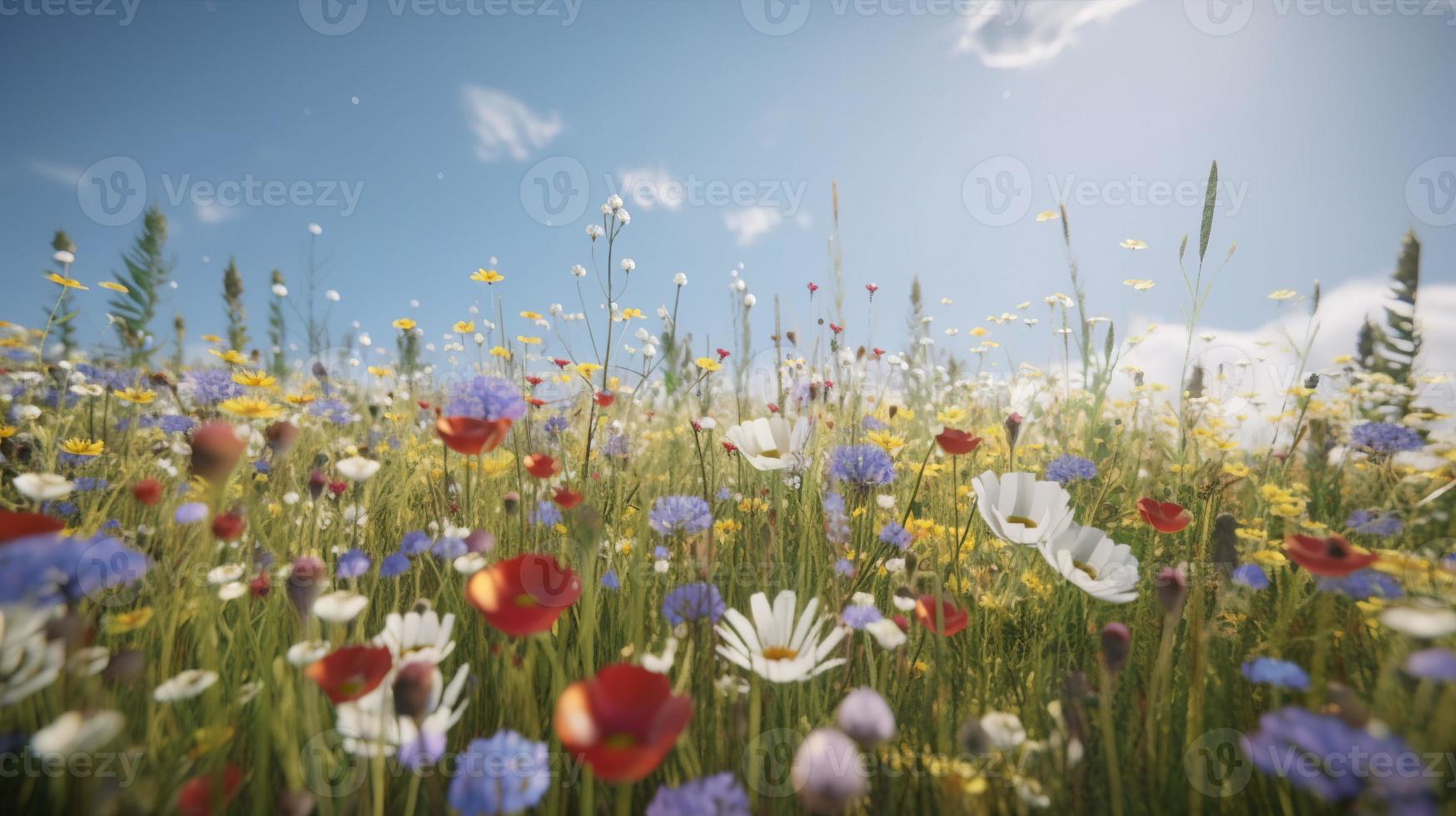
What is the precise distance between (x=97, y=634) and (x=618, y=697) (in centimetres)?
102

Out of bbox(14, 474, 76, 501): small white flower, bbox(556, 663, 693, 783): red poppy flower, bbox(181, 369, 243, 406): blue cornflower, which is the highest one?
bbox(181, 369, 243, 406): blue cornflower

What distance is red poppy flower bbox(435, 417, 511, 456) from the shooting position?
760 mm

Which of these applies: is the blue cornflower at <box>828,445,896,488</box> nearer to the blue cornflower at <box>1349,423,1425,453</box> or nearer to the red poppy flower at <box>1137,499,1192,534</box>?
the red poppy flower at <box>1137,499,1192,534</box>

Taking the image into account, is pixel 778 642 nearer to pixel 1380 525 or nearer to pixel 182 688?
pixel 182 688

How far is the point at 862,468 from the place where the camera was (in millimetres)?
1577

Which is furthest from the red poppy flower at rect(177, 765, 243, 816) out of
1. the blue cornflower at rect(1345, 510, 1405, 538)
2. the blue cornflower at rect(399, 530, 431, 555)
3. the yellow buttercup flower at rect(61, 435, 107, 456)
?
the blue cornflower at rect(1345, 510, 1405, 538)

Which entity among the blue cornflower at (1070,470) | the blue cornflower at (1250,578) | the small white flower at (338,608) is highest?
the small white flower at (338,608)

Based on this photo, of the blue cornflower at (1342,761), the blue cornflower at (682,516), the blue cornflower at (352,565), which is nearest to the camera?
the blue cornflower at (1342,761)

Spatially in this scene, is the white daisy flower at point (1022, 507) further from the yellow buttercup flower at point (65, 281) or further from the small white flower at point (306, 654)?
the yellow buttercup flower at point (65, 281)

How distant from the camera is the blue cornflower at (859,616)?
3.18ft

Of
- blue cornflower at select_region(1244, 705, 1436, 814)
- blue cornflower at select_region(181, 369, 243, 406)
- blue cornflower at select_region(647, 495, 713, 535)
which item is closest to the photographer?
blue cornflower at select_region(1244, 705, 1436, 814)

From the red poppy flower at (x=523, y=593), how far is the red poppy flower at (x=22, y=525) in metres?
0.43

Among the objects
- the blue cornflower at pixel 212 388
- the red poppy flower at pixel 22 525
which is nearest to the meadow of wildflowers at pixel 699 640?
the red poppy flower at pixel 22 525

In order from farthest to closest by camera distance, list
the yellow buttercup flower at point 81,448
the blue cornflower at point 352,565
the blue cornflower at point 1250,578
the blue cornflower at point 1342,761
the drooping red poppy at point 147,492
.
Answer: the yellow buttercup flower at point 81,448 < the blue cornflower at point 1250,578 < the blue cornflower at point 352,565 < the drooping red poppy at point 147,492 < the blue cornflower at point 1342,761
